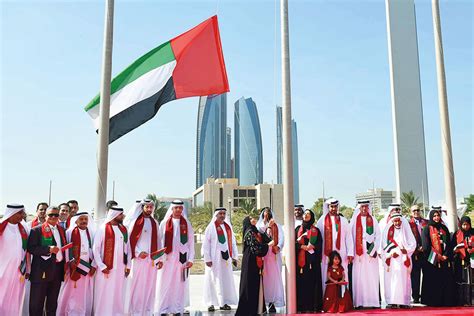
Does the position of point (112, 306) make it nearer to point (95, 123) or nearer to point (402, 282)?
point (95, 123)

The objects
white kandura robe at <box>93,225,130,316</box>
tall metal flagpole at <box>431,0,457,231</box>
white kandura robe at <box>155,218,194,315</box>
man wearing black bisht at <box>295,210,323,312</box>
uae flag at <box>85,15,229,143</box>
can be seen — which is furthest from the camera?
tall metal flagpole at <box>431,0,457,231</box>

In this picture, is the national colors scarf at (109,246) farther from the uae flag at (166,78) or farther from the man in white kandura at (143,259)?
the uae flag at (166,78)

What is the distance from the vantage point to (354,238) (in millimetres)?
7793

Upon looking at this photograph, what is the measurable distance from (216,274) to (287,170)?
6.97 ft

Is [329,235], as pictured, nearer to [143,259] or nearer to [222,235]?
[222,235]

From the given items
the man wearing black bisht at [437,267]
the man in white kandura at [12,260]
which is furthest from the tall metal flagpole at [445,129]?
the man in white kandura at [12,260]

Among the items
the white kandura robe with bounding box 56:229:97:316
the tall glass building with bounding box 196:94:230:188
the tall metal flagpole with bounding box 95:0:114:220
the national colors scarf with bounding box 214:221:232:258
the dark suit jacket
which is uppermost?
the tall glass building with bounding box 196:94:230:188

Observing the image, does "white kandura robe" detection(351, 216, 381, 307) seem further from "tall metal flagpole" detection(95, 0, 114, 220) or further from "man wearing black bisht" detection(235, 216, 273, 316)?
"tall metal flagpole" detection(95, 0, 114, 220)

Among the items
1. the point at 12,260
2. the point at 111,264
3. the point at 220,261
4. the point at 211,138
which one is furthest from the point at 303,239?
the point at 211,138

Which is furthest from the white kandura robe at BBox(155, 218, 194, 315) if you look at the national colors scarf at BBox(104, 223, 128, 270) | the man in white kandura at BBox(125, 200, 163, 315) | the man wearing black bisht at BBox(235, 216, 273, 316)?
the man wearing black bisht at BBox(235, 216, 273, 316)

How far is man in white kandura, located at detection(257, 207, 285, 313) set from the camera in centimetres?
743

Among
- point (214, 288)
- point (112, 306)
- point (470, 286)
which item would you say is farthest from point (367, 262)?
point (112, 306)

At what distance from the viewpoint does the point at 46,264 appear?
605 cm

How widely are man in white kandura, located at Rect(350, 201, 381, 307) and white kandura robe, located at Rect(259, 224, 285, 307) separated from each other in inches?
49.9
